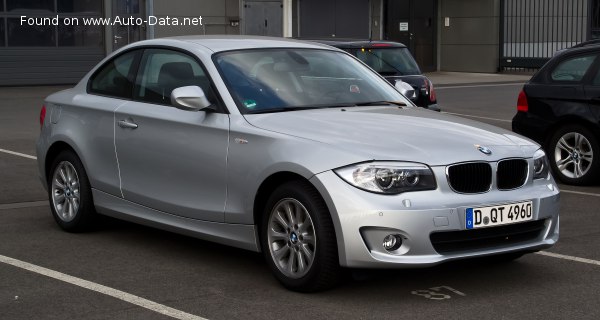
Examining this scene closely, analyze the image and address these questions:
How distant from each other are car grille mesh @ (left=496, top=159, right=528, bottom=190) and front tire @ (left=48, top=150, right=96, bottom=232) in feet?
10.7

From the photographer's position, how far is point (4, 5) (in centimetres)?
2628

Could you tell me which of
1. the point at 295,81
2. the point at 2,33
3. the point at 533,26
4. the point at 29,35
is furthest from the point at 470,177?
the point at 533,26

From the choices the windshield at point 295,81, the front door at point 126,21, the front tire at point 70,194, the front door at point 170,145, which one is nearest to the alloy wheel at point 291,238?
the front door at point 170,145

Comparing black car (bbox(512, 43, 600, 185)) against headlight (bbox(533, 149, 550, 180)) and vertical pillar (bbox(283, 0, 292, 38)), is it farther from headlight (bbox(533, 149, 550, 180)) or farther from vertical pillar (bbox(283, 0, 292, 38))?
vertical pillar (bbox(283, 0, 292, 38))

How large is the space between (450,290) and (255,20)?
2465 cm

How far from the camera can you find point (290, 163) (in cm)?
629

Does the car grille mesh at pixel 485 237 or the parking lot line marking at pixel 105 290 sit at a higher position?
Answer: the car grille mesh at pixel 485 237

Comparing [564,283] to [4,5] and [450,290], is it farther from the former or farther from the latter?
[4,5]

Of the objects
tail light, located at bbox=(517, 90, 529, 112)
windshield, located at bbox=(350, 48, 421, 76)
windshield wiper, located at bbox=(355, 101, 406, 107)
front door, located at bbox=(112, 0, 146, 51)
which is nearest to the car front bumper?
windshield wiper, located at bbox=(355, 101, 406, 107)

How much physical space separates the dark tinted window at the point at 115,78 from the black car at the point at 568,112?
16.4ft

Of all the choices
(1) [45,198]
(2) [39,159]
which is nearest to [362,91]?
(2) [39,159]

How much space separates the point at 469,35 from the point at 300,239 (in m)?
29.1

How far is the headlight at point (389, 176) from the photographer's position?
603 centimetres

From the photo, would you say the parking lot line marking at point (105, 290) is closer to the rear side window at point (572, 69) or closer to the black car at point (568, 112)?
the black car at point (568, 112)
